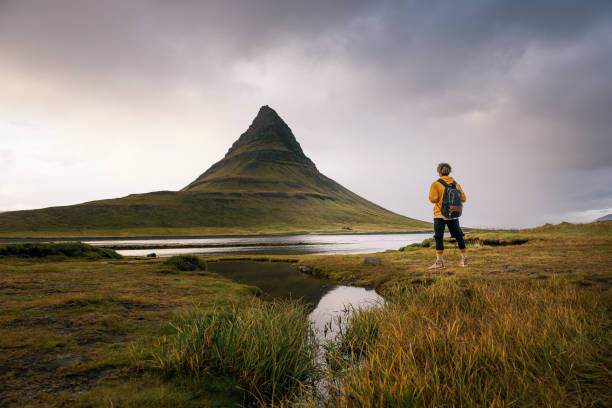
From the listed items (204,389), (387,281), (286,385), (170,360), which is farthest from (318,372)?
(387,281)

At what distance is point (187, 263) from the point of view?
25.3m

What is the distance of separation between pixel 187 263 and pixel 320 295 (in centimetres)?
1463

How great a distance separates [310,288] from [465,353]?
1458cm

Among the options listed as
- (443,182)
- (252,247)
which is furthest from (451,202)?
(252,247)

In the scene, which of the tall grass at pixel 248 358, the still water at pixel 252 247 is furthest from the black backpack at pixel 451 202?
the still water at pixel 252 247

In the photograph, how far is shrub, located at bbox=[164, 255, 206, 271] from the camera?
2442cm

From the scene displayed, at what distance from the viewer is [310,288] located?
60.7ft

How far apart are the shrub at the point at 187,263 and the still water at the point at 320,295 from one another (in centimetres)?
353

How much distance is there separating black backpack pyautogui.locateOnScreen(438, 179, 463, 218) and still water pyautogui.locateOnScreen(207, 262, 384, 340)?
483 centimetres

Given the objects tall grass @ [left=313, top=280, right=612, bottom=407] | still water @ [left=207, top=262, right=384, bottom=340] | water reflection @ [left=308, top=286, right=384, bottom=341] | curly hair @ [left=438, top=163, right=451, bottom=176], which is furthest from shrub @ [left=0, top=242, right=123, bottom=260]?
curly hair @ [left=438, top=163, right=451, bottom=176]

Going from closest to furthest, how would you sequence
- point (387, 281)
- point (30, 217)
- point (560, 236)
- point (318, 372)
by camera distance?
point (318, 372)
point (387, 281)
point (560, 236)
point (30, 217)

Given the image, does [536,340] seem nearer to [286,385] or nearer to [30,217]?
[286,385]

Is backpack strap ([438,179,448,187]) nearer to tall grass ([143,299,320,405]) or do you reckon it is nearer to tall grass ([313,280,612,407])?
tall grass ([313,280,612,407])

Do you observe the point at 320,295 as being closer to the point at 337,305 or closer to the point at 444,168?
the point at 337,305
